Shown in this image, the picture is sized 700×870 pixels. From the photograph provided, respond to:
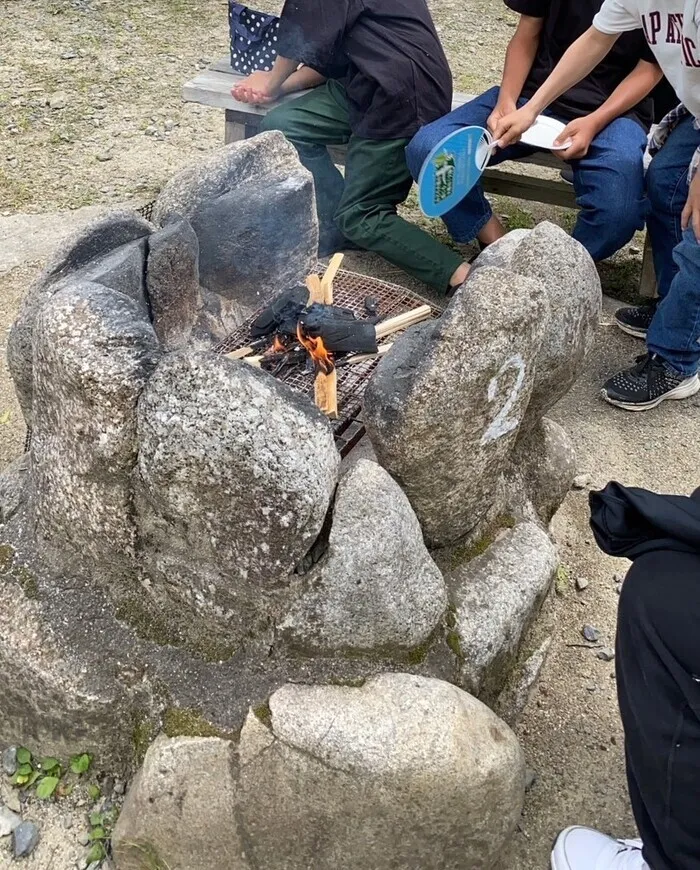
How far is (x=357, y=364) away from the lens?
2.75m

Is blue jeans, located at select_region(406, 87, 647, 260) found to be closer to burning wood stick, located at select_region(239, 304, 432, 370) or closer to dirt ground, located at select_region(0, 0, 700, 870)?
dirt ground, located at select_region(0, 0, 700, 870)

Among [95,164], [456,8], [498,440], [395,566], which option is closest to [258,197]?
[498,440]

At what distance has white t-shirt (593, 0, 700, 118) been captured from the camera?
2797 mm

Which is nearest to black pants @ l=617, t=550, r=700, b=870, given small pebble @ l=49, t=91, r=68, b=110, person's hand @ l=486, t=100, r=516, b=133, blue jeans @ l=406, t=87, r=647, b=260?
blue jeans @ l=406, t=87, r=647, b=260

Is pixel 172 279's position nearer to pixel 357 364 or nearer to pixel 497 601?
pixel 357 364

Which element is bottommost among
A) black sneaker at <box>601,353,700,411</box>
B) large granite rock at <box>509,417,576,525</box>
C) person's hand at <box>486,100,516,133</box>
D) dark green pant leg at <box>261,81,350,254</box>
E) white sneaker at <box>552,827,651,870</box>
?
white sneaker at <box>552,827,651,870</box>

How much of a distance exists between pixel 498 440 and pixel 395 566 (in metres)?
0.43

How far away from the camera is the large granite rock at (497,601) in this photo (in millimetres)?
2117

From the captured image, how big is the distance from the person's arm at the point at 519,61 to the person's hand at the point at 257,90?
115cm

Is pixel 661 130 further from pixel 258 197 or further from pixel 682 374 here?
pixel 258 197

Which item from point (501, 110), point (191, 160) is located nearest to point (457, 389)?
point (501, 110)

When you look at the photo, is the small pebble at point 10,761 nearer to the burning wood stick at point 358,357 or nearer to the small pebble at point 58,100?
the burning wood stick at point 358,357

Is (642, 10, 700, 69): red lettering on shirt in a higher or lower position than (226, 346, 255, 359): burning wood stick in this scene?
higher

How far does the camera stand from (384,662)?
2006 millimetres
